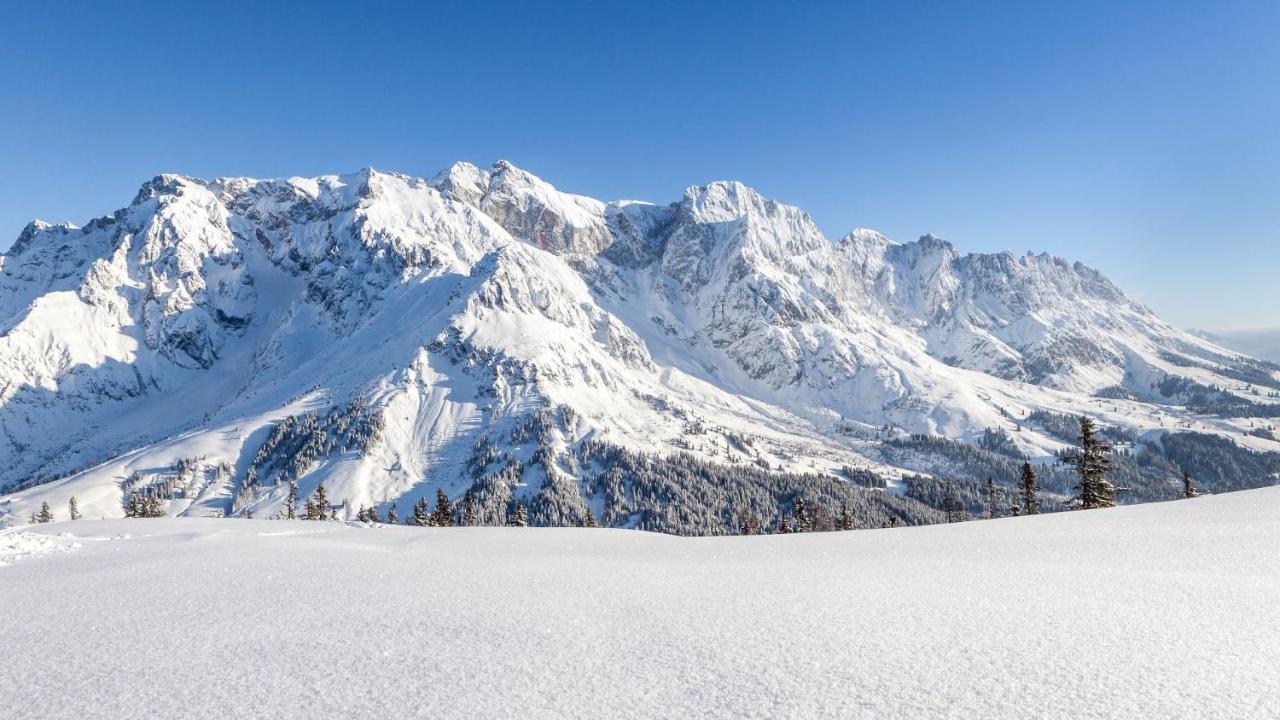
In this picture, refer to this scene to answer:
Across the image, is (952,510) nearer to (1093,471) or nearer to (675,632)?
(1093,471)

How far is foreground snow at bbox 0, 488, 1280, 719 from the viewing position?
4344 mm

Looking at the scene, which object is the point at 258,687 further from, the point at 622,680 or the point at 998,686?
the point at 998,686

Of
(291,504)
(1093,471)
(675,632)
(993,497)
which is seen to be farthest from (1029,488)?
(291,504)

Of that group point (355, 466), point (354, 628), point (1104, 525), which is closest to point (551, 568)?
point (354, 628)

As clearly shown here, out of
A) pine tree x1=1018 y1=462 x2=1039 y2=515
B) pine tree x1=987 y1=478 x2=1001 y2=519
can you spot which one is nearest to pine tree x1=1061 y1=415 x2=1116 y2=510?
pine tree x1=1018 y1=462 x2=1039 y2=515

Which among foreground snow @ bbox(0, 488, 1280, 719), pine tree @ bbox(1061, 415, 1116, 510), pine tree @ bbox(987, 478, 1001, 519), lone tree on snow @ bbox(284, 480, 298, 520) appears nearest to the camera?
foreground snow @ bbox(0, 488, 1280, 719)

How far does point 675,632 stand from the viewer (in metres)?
5.81

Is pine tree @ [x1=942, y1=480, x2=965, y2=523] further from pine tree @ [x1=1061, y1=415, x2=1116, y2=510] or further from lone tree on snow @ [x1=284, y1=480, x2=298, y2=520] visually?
lone tree on snow @ [x1=284, y1=480, x2=298, y2=520]

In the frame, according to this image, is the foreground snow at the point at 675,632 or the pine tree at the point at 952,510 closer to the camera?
the foreground snow at the point at 675,632

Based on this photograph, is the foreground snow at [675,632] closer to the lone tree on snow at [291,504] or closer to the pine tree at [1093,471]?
the pine tree at [1093,471]

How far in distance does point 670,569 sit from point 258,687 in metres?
5.79

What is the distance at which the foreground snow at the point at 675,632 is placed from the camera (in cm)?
434

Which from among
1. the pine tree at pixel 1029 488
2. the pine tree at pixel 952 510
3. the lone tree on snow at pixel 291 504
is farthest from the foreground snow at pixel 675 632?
the lone tree on snow at pixel 291 504

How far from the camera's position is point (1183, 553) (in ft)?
27.8
